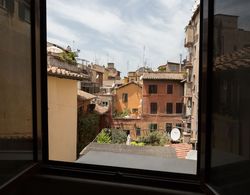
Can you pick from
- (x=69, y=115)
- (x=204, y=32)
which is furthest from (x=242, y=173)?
(x=69, y=115)

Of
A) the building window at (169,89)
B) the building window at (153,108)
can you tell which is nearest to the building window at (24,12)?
the building window at (169,89)

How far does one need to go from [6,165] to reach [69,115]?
2.51 m

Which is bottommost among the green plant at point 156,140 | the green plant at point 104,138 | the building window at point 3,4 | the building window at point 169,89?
the green plant at point 156,140

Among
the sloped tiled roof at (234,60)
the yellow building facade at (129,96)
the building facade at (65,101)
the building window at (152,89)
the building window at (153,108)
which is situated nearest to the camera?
the sloped tiled roof at (234,60)

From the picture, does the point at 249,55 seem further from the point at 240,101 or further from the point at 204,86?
the point at 204,86

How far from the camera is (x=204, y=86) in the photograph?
94cm

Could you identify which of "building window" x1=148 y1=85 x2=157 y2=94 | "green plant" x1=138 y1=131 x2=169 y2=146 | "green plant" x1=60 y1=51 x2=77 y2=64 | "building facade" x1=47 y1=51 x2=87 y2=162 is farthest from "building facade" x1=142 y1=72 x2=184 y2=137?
"green plant" x1=60 y1=51 x2=77 y2=64

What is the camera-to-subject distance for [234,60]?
765 millimetres

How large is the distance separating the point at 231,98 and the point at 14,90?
81cm

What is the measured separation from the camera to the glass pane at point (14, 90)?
94 cm

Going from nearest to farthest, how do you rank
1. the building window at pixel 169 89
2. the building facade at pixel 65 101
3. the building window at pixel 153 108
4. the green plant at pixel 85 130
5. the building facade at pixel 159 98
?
the building facade at pixel 65 101 < the green plant at pixel 85 130 < the building facade at pixel 159 98 < the building window at pixel 169 89 < the building window at pixel 153 108

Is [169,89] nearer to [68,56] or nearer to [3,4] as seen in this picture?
[68,56]

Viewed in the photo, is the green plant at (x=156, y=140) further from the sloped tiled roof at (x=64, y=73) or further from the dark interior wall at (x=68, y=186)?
the dark interior wall at (x=68, y=186)

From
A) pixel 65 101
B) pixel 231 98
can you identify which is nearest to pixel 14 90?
pixel 231 98
